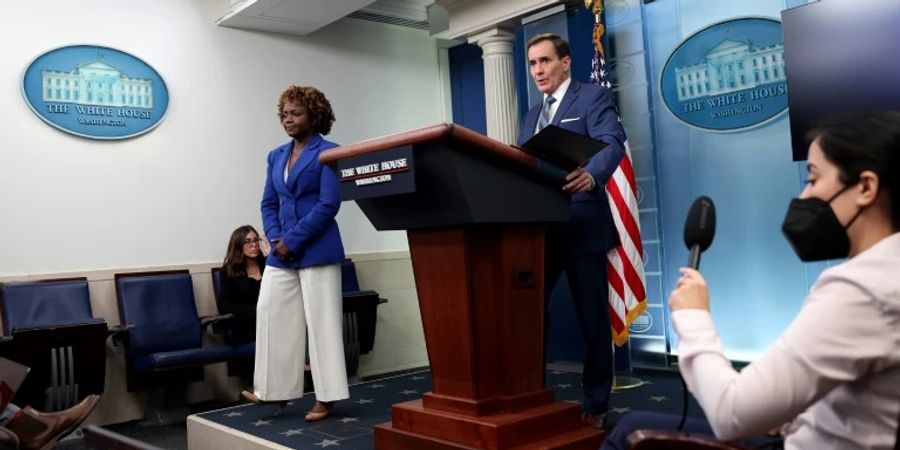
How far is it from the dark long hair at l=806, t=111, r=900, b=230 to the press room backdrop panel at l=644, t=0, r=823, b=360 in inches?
124

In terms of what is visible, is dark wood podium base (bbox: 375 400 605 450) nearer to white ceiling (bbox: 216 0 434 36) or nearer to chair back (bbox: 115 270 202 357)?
chair back (bbox: 115 270 202 357)

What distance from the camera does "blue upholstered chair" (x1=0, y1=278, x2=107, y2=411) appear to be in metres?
3.81

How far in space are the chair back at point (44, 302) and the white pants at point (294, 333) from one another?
1.48 metres

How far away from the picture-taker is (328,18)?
18.1 ft

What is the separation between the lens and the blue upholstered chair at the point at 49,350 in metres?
3.81

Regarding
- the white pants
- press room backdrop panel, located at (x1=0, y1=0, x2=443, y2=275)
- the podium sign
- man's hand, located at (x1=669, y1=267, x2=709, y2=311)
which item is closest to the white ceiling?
press room backdrop panel, located at (x1=0, y1=0, x2=443, y2=275)

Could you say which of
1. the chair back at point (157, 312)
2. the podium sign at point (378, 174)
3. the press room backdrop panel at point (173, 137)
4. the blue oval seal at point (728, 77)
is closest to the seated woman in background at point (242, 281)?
the chair back at point (157, 312)

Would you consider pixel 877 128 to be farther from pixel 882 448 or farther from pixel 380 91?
pixel 380 91

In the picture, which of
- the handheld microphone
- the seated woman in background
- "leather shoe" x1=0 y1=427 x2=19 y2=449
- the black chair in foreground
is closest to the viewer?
the handheld microphone

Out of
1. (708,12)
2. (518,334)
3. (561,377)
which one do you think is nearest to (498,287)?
(518,334)

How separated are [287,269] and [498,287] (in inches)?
52.5

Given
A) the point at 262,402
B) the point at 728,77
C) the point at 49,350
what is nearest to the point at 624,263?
the point at 728,77

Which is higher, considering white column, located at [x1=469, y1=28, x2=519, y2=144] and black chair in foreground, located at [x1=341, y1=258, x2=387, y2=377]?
white column, located at [x1=469, y1=28, x2=519, y2=144]

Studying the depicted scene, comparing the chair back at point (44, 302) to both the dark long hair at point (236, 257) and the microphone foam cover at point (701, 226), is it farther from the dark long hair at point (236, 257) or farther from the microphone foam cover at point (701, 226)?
the microphone foam cover at point (701, 226)
